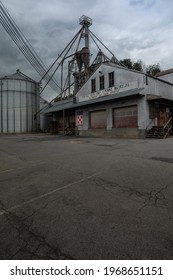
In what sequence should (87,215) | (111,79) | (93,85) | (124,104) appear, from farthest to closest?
(93,85)
(111,79)
(124,104)
(87,215)

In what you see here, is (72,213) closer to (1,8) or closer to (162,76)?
(1,8)

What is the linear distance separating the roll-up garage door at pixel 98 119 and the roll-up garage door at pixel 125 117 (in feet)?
5.86

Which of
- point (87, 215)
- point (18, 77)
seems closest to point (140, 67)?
point (18, 77)

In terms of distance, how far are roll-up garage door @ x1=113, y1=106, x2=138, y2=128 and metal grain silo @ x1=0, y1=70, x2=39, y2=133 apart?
1930 cm

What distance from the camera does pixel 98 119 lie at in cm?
2475

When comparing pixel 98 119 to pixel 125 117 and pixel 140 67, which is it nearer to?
pixel 125 117

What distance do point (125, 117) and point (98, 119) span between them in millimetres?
4436

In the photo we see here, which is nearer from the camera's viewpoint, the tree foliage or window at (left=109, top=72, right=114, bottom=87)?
window at (left=109, top=72, right=114, bottom=87)

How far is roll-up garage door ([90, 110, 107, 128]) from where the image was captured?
23.9 metres

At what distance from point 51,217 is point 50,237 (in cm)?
64

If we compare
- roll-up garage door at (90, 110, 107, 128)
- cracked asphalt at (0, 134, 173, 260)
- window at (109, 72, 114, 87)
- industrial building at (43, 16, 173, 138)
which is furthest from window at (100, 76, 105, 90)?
cracked asphalt at (0, 134, 173, 260)

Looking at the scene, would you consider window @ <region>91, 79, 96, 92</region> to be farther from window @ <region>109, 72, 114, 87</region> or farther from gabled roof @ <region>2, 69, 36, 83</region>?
gabled roof @ <region>2, 69, 36, 83</region>

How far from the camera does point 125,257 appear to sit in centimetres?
238

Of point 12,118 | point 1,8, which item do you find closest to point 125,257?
point 1,8
